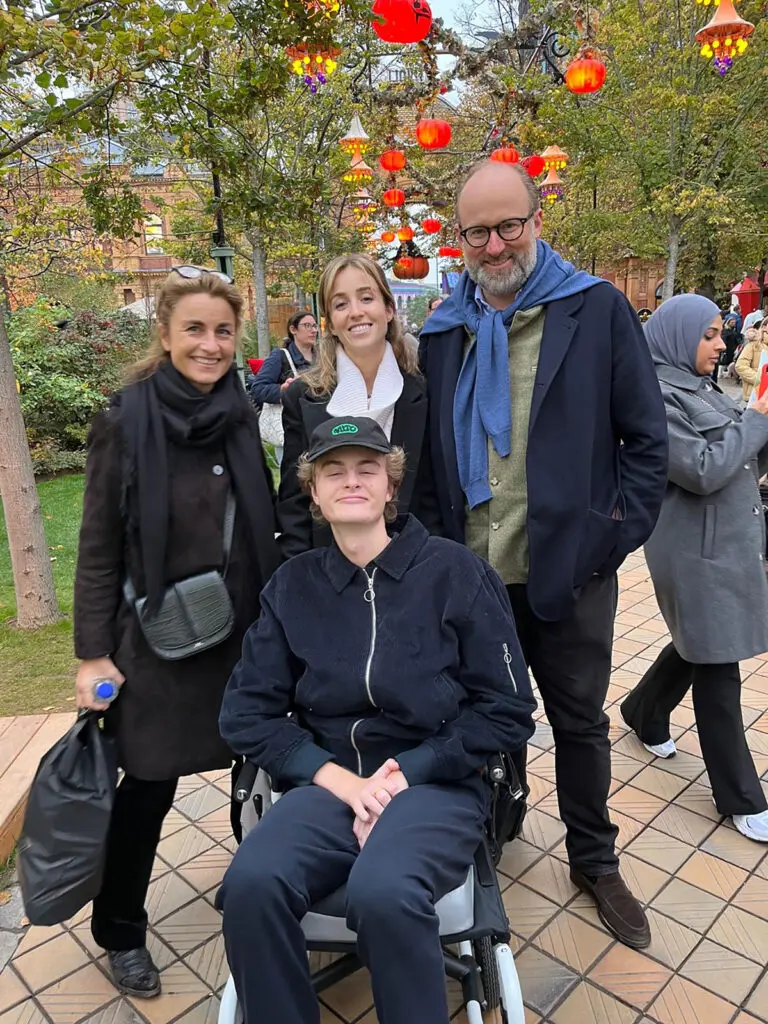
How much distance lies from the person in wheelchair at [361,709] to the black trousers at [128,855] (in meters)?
0.43

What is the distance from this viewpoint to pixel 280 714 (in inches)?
75.4

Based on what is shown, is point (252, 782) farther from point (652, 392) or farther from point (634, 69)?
point (634, 69)

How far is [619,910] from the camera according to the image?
229cm

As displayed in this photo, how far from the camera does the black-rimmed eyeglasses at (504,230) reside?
2.07m

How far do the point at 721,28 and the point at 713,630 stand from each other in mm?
6526

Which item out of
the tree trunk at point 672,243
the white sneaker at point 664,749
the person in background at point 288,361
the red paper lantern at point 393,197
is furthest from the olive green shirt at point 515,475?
the tree trunk at point 672,243

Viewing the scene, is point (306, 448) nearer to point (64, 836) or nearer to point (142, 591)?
point (142, 591)

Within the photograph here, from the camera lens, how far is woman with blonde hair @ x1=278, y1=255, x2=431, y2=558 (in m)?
2.22

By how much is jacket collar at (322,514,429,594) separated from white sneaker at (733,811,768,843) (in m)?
1.79

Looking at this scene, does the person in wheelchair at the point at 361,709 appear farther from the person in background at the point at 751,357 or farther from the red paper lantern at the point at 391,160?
the red paper lantern at the point at 391,160

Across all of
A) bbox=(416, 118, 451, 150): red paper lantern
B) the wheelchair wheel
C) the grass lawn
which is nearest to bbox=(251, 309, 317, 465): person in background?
the grass lawn

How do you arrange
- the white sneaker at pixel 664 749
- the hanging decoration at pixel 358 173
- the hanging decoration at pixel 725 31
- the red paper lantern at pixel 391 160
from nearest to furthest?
the white sneaker at pixel 664 749
the hanging decoration at pixel 725 31
the red paper lantern at pixel 391 160
the hanging decoration at pixel 358 173

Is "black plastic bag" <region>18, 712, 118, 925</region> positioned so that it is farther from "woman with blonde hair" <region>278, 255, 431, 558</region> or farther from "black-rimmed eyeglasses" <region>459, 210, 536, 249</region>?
"black-rimmed eyeglasses" <region>459, 210, 536, 249</region>

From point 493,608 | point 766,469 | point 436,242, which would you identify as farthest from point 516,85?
point 436,242
